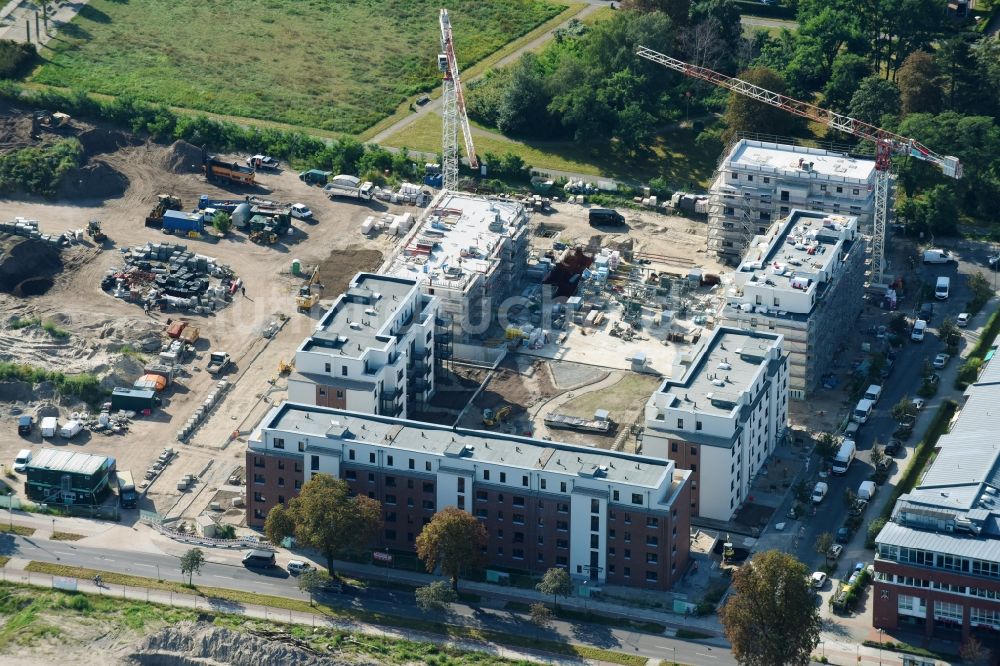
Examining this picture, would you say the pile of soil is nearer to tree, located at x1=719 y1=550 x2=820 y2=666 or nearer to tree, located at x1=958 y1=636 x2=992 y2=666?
tree, located at x1=719 y1=550 x2=820 y2=666

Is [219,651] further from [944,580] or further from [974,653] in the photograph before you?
[974,653]

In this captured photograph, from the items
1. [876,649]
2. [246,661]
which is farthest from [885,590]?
[246,661]

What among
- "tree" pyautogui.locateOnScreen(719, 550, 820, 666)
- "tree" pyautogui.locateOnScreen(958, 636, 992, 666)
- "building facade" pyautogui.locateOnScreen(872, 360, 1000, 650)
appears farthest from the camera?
"building facade" pyautogui.locateOnScreen(872, 360, 1000, 650)

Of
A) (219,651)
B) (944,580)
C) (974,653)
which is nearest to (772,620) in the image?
(944,580)

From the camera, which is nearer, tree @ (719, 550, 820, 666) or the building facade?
tree @ (719, 550, 820, 666)

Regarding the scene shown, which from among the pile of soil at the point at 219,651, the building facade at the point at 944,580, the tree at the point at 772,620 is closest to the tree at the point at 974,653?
the building facade at the point at 944,580

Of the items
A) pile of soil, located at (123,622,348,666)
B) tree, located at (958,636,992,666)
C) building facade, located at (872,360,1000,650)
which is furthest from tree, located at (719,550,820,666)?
pile of soil, located at (123,622,348,666)

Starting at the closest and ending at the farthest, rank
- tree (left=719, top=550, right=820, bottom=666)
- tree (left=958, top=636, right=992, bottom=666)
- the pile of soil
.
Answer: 1. tree (left=719, top=550, right=820, bottom=666)
2. tree (left=958, top=636, right=992, bottom=666)
3. the pile of soil
